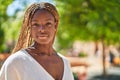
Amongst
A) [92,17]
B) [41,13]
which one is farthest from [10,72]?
[92,17]

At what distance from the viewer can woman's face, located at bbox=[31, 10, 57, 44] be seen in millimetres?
1820

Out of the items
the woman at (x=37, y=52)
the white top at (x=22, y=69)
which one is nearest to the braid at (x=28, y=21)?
the woman at (x=37, y=52)

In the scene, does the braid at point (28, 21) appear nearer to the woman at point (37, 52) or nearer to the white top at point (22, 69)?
the woman at point (37, 52)

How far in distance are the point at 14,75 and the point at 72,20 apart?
33.1 ft

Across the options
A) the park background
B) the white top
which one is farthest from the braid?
the park background

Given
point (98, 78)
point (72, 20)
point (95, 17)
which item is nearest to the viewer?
point (95, 17)

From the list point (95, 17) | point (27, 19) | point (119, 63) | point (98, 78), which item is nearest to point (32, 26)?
point (27, 19)

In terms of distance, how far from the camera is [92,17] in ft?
25.6

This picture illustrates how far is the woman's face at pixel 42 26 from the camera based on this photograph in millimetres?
1820

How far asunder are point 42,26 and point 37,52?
14 centimetres

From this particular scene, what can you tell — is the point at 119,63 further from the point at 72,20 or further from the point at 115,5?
the point at 115,5

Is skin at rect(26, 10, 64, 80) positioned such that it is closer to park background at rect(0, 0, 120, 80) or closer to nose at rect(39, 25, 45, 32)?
nose at rect(39, 25, 45, 32)

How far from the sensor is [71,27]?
12352mm

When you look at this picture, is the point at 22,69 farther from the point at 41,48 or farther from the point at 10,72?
the point at 41,48
